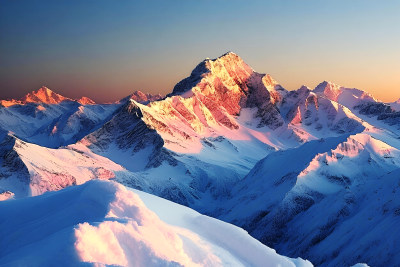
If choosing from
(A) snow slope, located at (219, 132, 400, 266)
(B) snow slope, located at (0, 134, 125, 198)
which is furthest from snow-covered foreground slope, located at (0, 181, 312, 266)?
(B) snow slope, located at (0, 134, 125, 198)

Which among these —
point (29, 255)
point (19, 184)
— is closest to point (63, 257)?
point (29, 255)

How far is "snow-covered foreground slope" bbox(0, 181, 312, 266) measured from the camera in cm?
2422

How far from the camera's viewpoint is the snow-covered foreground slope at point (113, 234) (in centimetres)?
2422

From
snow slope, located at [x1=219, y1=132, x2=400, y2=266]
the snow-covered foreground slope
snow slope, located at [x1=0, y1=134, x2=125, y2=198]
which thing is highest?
the snow-covered foreground slope

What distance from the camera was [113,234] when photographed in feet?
84.8

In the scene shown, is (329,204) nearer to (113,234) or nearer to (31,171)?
(31,171)

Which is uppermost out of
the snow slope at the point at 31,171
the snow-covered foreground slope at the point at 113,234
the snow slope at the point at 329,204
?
the snow-covered foreground slope at the point at 113,234

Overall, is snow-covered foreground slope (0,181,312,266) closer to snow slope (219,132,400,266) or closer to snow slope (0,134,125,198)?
snow slope (219,132,400,266)

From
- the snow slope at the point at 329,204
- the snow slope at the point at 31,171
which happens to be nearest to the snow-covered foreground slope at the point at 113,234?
the snow slope at the point at 329,204

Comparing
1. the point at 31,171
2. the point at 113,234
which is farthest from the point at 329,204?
the point at 113,234

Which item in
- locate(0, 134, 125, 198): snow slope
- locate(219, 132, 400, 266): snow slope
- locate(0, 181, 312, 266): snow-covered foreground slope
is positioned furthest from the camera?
locate(0, 134, 125, 198): snow slope

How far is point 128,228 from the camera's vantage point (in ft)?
88.0

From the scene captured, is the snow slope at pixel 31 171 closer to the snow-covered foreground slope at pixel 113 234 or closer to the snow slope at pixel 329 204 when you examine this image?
the snow slope at pixel 329 204

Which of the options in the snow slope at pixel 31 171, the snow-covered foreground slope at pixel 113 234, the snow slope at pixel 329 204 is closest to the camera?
the snow-covered foreground slope at pixel 113 234
